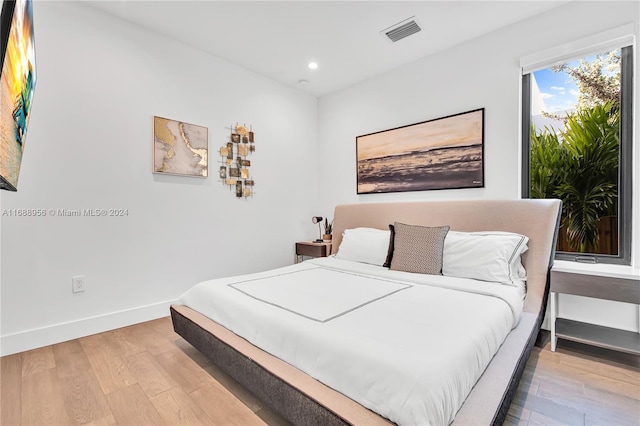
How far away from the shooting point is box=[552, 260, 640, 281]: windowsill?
6.40 ft

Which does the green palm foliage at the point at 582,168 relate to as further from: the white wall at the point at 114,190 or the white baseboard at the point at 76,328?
the white baseboard at the point at 76,328

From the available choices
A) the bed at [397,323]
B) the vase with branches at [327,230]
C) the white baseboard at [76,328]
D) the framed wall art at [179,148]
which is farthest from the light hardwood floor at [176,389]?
the vase with branches at [327,230]

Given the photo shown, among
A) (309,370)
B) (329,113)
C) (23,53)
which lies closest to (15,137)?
(23,53)

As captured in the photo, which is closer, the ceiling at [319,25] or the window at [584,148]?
the window at [584,148]

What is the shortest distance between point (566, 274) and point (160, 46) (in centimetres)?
398

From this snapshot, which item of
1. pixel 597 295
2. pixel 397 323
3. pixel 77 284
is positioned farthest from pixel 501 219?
pixel 77 284

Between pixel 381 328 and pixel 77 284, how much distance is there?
8.26 ft

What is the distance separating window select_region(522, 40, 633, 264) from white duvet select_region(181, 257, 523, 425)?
1030mm

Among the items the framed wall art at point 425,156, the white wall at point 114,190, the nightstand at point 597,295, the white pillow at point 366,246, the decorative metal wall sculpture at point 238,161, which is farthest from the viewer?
the decorative metal wall sculpture at point 238,161

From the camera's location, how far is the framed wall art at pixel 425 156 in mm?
2971

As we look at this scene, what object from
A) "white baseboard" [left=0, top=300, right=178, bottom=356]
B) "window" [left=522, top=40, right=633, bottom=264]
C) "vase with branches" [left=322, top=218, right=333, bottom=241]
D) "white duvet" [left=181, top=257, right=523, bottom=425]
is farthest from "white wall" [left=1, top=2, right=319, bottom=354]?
"window" [left=522, top=40, right=633, bottom=264]

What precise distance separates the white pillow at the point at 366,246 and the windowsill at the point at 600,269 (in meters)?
1.31

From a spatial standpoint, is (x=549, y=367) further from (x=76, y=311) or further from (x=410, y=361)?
(x=76, y=311)

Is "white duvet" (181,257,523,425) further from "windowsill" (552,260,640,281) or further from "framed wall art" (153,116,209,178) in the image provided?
"framed wall art" (153,116,209,178)
